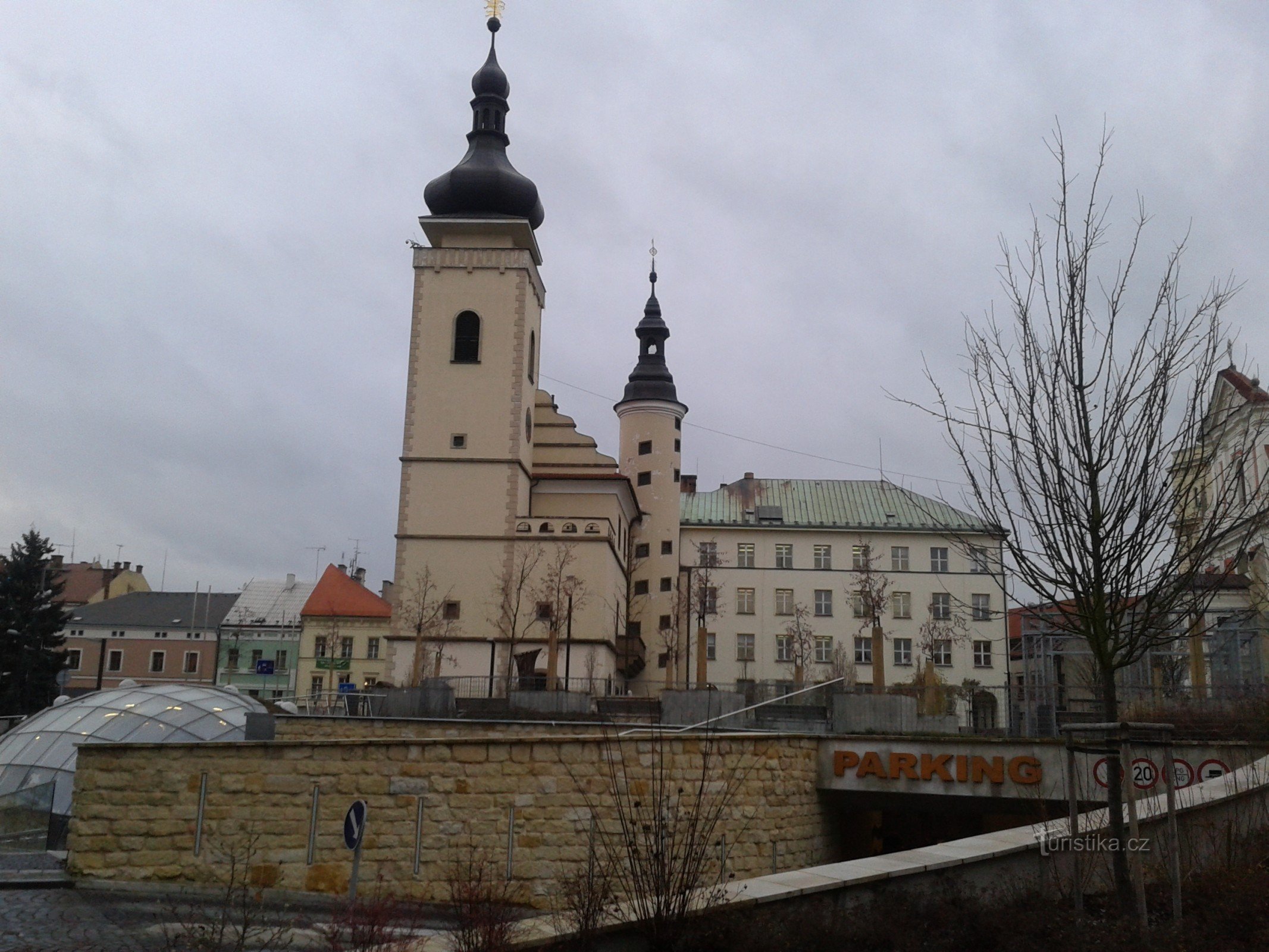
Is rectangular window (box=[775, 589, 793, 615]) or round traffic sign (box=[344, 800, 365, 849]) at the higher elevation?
rectangular window (box=[775, 589, 793, 615])

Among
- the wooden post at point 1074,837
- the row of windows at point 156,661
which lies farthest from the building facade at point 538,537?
the row of windows at point 156,661

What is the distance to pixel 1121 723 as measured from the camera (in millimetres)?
8531

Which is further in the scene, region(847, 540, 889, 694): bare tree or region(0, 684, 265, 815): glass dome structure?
region(847, 540, 889, 694): bare tree

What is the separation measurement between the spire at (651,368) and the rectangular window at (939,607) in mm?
18013

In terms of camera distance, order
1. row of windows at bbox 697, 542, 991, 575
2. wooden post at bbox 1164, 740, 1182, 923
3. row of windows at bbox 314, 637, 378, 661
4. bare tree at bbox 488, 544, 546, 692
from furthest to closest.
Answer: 1. row of windows at bbox 314, 637, 378, 661
2. row of windows at bbox 697, 542, 991, 575
3. bare tree at bbox 488, 544, 546, 692
4. wooden post at bbox 1164, 740, 1182, 923

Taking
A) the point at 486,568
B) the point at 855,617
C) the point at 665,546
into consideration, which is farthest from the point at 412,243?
the point at 855,617

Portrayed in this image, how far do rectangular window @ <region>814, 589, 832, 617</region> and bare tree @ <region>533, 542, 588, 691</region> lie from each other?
866 inches

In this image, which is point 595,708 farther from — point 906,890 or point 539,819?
point 906,890

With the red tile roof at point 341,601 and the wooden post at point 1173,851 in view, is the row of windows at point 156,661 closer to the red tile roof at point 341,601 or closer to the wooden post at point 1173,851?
the red tile roof at point 341,601

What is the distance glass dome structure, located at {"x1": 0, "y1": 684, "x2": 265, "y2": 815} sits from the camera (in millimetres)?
20891

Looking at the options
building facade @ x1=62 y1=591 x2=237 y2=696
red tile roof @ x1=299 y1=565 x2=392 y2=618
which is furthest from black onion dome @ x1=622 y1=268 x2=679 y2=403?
building facade @ x1=62 y1=591 x2=237 y2=696

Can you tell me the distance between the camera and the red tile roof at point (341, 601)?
73.4 m

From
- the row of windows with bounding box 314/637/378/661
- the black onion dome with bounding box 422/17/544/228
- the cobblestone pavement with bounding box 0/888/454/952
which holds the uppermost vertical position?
the black onion dome with bounding box 422/17/544/228

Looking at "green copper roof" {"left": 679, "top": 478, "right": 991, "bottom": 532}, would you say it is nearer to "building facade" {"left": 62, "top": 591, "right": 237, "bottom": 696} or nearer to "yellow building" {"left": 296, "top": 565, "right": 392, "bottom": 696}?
"yellow building" {"left": 296, "top": 565, "right": 392, "bottom": 696}
